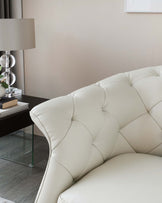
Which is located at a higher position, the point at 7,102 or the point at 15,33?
the point at 15,33

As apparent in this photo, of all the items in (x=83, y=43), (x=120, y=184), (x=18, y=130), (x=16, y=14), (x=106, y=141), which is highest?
(x=16, y=14)

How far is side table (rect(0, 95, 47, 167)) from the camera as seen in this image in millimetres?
2246

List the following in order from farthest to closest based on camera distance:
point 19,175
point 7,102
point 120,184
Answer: point 19,175, point 7,102, point 120,184

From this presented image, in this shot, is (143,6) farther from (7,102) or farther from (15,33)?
(7,102)

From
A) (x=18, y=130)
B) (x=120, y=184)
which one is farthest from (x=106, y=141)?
(x=18, y=130)

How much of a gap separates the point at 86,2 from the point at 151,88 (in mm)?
1064

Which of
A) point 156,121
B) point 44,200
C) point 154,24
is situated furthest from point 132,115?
point 154,24

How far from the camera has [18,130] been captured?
280 cm

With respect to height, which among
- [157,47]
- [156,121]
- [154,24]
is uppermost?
[154,24]

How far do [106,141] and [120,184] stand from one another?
0.92 feet

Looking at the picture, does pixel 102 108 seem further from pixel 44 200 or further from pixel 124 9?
pixel 124 9

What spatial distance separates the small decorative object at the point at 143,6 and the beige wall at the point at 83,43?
46 mm

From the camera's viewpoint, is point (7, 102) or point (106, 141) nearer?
point (106, 141)

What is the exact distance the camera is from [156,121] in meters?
1.85
